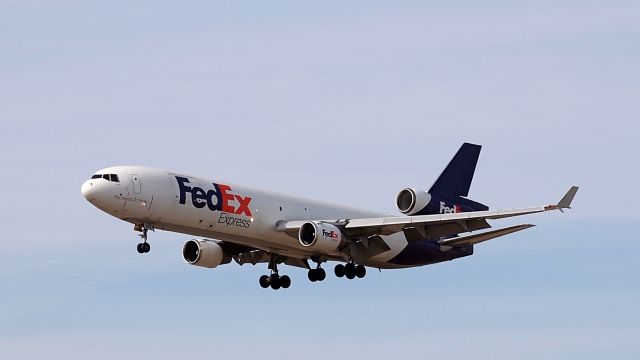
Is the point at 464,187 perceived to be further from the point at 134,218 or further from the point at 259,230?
the point at 134,218

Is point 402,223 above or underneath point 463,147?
underneath

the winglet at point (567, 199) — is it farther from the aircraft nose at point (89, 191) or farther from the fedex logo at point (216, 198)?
the aircraft nose at point (89, 191)

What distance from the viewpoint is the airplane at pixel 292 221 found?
74.2 metres

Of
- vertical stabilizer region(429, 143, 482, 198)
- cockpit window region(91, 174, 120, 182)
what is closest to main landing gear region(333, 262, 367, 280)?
vertical stabilizer region(429, 143, 482, 198)

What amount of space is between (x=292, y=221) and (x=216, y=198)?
14.7 feet

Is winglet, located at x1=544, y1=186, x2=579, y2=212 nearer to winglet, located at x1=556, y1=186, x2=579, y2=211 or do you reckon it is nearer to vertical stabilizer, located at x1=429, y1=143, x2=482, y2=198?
winglet, located at x1=556, y1=186, x2=579, y2=211

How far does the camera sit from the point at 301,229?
3039 inches

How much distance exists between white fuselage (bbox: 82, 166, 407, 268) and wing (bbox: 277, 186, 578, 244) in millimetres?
1003

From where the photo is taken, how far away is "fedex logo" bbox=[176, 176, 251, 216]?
75.1m

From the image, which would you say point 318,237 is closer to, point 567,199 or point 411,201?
point 411,201

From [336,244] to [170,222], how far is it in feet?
26.8

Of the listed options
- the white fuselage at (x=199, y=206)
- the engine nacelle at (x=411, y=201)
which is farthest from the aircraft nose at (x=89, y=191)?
the engine nacelle at (x=411, y=201)

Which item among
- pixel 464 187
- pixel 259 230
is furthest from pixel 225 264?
pixel 464 187

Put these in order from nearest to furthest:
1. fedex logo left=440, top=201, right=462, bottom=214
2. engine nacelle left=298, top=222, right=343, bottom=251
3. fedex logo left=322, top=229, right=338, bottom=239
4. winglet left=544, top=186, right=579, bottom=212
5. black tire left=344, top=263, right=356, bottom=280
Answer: winglet left=544, top=186, right=579, bottom=212, engine nacelle left=298, top=222, right=343, bottom=251, fedex logo left=322, top=229, right=338, bottom=239, black tire left=344, top=263, right=356, bottom=280, fedex logo left=440, top=201, right=462, bottom=214
